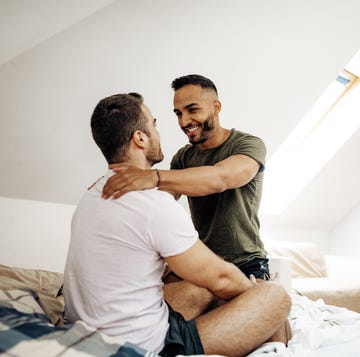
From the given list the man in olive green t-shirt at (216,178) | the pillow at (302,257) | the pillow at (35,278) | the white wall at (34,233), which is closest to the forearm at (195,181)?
the man in olive green t-shirt at (216,178)

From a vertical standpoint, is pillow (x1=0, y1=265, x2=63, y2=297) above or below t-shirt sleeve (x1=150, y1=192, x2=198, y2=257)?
below

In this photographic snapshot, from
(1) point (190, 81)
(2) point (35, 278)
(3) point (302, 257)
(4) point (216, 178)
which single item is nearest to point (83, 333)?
(4) point (216, 178)

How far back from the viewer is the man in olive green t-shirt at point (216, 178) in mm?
1320

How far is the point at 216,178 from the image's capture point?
4.47 ft

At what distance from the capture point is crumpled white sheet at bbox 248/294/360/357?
108cm

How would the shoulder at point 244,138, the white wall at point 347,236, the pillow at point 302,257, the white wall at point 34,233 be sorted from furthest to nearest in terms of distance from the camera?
the white wall at point 347,236, the pillow at point 302,257, the white wall at point 34,233, the shoulder at point 244,138

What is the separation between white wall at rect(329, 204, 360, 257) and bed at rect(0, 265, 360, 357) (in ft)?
9.44

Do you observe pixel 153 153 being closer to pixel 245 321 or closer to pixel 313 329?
pixel 245 321

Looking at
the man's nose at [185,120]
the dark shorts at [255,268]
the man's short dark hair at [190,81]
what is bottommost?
the dark shorts at [255,268]

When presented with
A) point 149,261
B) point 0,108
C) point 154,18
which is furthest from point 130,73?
point 149,261

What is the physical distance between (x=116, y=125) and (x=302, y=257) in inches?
114

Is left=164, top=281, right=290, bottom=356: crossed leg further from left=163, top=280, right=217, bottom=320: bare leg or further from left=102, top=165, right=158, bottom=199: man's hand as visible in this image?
left=102, top=165, right=158, bottom=199: man's hand

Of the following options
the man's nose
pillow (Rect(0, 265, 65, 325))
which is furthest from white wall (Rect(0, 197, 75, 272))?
the man's nose

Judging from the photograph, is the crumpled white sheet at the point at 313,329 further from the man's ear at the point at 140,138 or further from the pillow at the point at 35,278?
the pillow at the point at 35,278
